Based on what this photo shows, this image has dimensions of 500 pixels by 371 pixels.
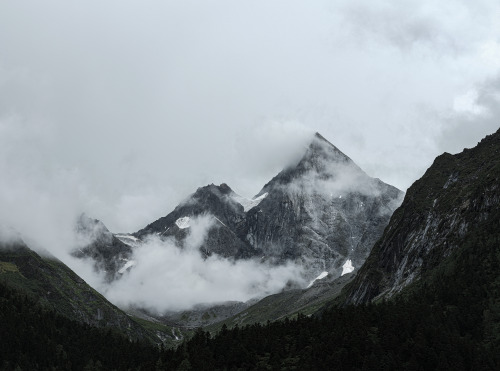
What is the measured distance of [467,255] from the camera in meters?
198

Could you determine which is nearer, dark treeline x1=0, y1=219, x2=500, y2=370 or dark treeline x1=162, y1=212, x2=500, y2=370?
dark treeline x1=162, y1=212, x2=500, y2=370

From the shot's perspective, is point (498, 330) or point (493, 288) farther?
point (493, 288)

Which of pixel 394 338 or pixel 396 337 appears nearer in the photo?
pixel 394 338

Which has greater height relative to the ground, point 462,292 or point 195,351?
point 462,292

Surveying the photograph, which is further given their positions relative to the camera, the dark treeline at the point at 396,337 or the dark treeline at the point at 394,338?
the dark treeline at the point at 394,338

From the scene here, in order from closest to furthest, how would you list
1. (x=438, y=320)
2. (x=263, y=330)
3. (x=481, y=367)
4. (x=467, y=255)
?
1. (x=481, y=367)
2. (x=438, y=320)
3. (x=263, y=330)
4. (x=467, y=255)

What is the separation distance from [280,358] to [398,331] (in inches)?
1264

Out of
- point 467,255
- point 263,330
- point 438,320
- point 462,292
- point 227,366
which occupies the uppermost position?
point 467,255

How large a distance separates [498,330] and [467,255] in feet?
188

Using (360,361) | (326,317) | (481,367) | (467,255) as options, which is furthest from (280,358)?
(467,255)

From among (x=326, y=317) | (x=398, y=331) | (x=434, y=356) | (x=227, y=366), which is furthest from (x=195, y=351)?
(x=434, y=356)

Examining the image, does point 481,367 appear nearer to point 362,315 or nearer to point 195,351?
point 362,315

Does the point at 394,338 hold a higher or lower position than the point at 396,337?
lower

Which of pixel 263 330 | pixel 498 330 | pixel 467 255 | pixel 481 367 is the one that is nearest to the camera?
pixel 481 367
